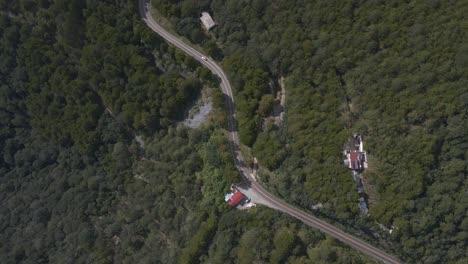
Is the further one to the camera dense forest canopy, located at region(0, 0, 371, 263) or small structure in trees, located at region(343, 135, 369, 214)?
dense forest canopy, located at region(0, 0, 371, 263)

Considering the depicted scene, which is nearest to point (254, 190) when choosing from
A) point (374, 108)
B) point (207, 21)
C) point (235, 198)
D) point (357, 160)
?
point (235, 198)

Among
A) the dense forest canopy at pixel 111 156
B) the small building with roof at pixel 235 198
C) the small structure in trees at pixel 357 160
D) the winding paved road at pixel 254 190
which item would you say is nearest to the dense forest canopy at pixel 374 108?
the small structure in trees at pixel 357 160

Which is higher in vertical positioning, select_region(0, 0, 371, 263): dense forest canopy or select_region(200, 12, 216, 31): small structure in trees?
select_region(200, 12, 216, 31): small structure in trees

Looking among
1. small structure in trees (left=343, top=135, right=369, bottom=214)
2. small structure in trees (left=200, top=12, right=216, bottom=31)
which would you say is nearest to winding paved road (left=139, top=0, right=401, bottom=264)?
small structure in trees (left=200, top=12, right=216, bottom=31)

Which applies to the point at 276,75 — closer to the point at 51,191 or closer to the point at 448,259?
the point at 448,259

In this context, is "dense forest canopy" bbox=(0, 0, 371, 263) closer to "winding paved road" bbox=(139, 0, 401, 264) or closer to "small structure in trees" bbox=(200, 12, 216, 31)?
"winding paved road" bbox=(139, 0, 401, 264)
